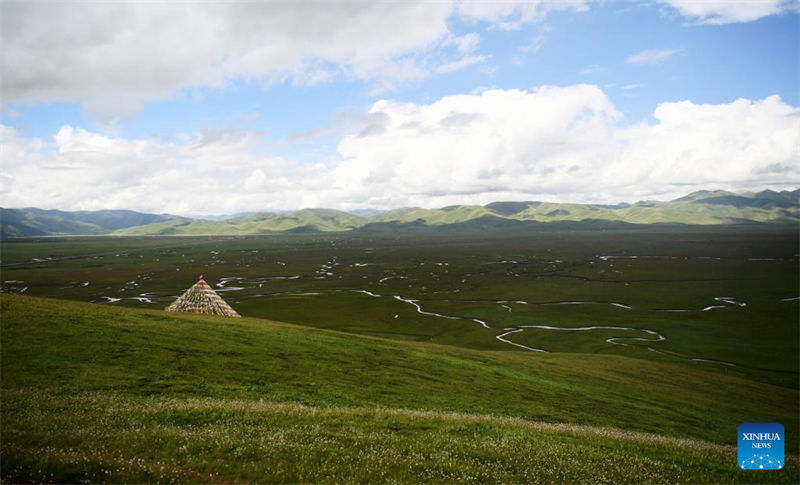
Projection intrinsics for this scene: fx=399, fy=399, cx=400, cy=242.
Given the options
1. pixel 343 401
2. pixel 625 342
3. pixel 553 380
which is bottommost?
pixel 625 342

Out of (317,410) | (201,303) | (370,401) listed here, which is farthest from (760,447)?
(201,303)

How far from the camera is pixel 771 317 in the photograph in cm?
10431

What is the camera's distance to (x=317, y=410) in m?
20.8

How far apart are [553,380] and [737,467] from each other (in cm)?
3143

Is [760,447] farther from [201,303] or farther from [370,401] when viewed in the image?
[201,303]

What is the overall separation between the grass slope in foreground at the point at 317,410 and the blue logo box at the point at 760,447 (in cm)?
57

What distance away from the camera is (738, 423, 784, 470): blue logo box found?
16250 millimetres

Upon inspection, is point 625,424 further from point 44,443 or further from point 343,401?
point 44,443

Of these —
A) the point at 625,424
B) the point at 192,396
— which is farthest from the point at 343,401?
the point at 625,424

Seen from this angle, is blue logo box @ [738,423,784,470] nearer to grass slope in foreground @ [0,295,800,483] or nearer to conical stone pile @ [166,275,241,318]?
grass slope in foreground @ [0,295,800,483]

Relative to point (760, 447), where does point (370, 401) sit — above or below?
below

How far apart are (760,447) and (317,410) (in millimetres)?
19802

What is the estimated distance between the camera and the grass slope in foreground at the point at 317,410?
42.0ft

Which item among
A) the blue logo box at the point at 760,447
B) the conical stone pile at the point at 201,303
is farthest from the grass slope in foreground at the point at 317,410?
the conical stone pile at the point at 201,303
